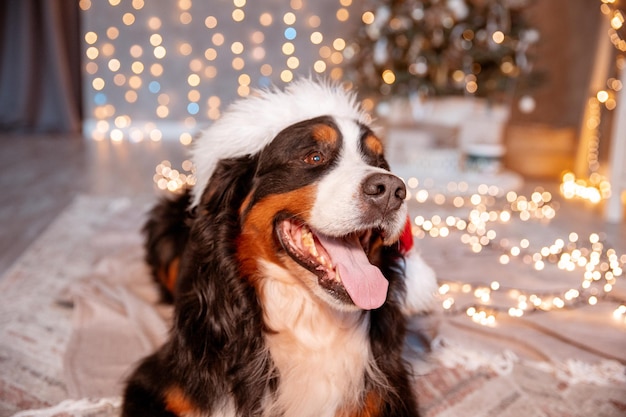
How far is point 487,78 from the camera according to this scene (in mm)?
5051

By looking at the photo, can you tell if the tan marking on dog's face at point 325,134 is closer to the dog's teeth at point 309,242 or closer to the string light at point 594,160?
the dog's teeth at point 309,242

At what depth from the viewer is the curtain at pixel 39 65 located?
7023 mm

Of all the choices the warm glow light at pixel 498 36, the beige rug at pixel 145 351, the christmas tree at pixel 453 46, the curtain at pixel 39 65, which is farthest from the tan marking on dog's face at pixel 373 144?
the curtain at pixel 39 65

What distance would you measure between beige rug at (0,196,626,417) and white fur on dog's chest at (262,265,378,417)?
380mm

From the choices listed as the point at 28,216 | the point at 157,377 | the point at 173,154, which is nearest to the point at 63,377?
the point at 157,377

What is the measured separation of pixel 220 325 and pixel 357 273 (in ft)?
1.17

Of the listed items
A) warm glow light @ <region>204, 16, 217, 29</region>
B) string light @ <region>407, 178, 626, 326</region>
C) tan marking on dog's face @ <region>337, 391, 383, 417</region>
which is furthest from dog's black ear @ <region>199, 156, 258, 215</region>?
warm glow light @ <region>204, 16, 217, 29</region>

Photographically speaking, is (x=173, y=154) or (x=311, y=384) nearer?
(x=311, y=384)

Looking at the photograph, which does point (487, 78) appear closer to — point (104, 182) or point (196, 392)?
point (104, 182)

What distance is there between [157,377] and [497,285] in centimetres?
159

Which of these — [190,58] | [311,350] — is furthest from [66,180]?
[311,350]

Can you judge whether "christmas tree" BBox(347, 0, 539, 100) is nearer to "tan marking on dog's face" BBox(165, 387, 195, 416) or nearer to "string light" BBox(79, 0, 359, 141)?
"string light" BBox(79, 0, 359, 141)

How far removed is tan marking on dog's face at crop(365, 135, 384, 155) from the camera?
1.59 metres

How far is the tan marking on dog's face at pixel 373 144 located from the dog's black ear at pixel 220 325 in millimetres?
362
